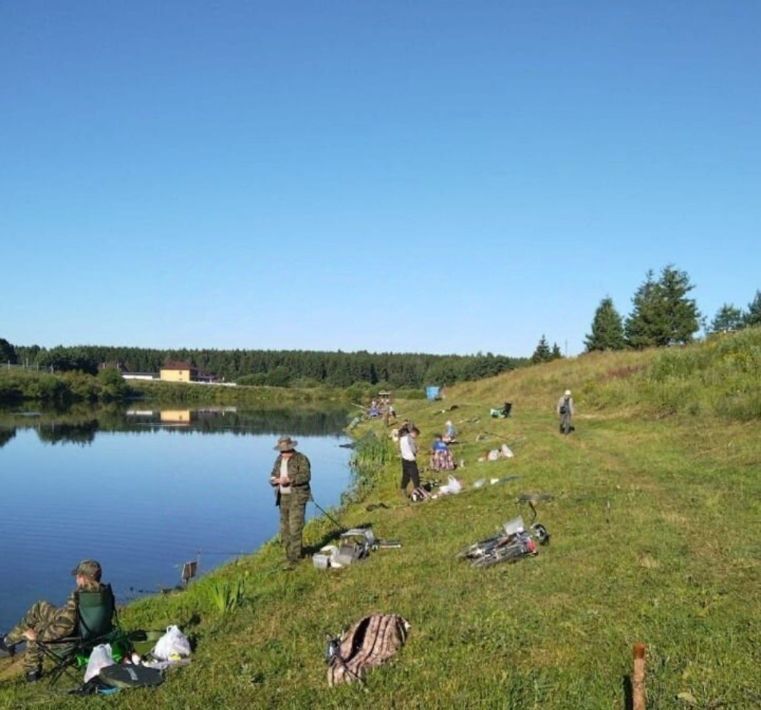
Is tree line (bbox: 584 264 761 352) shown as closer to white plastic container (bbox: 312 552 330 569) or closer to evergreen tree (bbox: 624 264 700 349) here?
evergreen tree (bbox: 624 264 700 349)

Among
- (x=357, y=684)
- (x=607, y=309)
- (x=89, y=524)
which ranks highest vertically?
(x=607, y=309)

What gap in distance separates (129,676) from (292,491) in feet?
21.4

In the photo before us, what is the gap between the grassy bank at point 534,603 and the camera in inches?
332

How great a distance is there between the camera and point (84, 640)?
10.5 meters

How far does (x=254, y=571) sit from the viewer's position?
16.9m

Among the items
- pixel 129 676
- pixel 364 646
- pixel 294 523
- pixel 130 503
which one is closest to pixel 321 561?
pixel 294 523

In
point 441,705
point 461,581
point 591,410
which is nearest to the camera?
point 441,705

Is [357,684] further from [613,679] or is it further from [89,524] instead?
[89,524]

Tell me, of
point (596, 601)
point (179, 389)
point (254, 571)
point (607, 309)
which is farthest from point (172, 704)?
point (179, 389)

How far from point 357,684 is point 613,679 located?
2.72 m

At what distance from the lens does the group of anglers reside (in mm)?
10461

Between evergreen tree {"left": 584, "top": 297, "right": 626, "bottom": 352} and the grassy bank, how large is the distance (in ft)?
183

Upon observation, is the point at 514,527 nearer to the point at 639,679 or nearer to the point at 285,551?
the point at 285,551

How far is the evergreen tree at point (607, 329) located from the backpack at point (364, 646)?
234 ft
